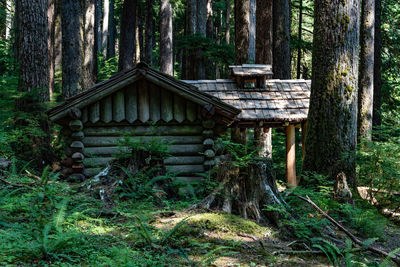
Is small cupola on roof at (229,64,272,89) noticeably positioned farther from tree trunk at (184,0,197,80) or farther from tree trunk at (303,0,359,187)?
tree trunk at (184,0,197,80)

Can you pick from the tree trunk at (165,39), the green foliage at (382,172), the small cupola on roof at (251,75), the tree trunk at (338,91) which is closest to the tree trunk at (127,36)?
the tree trunk at (165,39)

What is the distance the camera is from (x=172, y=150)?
32.3 feet

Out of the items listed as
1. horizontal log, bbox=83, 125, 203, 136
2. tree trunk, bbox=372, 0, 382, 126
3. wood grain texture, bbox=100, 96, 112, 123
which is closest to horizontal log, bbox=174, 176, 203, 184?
horizontal log, bbox=83, 125, 203, 136

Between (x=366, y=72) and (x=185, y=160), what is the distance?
33.4 ft

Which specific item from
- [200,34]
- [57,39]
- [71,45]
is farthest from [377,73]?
[57,39]

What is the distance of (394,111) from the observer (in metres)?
23.1

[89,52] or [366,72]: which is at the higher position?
[89,52]

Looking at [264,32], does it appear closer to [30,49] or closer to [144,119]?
[144,119]

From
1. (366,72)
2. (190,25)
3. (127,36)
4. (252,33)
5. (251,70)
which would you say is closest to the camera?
(251,70)

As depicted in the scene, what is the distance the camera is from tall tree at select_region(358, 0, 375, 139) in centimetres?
1591

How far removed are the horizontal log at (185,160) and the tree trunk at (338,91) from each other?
120 inches

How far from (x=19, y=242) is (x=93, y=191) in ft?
9.53

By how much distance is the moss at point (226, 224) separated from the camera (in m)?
5.18

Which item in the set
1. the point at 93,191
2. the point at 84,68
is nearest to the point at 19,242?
the point at 93,191
